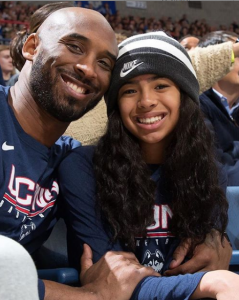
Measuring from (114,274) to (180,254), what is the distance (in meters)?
0.26

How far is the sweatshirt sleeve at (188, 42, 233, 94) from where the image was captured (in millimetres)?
2135

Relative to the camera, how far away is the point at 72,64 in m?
1.49

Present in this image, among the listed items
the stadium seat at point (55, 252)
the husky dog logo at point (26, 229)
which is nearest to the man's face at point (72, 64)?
the husky dog logo at point (26, 229)

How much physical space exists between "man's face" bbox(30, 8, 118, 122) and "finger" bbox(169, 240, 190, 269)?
0.51 m

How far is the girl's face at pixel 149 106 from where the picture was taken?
1485 millimetres

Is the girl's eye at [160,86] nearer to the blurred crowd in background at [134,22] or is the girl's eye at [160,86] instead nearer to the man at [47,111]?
the man at [47,111]

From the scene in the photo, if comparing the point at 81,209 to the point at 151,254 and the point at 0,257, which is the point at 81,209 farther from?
the point at 0,257

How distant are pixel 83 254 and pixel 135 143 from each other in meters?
0.40

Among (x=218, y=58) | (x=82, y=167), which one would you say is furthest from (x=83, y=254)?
(x=218, y=58)

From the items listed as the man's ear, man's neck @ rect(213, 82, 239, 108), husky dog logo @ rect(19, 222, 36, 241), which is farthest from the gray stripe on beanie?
man's neck @ rect(213, 82, 239, 108)

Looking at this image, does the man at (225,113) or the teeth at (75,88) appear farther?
the man at (225,113)

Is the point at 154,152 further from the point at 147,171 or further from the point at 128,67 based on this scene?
the point at 128,67

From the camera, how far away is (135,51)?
60.1 inches

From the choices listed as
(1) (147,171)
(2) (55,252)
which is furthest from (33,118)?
(2) (55,252)
